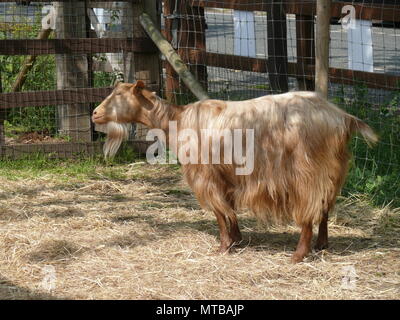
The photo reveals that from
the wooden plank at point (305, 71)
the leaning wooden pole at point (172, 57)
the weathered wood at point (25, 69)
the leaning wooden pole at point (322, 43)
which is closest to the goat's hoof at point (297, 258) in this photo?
the leaning wooden pole at point (322, 43)

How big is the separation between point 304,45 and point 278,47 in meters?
0.30

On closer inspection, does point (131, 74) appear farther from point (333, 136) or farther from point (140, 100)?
point (333, 136)

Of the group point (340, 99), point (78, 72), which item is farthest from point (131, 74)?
point (340, 99)

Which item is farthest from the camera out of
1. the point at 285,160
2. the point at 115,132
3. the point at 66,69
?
the point at 66,69

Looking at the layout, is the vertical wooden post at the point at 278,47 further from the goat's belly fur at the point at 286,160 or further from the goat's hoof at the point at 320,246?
the goat's hoof at the point at 320,246

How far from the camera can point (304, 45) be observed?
891cm

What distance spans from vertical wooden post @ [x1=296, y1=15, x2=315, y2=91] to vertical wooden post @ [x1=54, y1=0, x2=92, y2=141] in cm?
→ 256

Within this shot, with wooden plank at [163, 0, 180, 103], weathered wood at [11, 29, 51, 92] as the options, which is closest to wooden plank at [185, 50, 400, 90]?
wooden plank at [163, 0, 180, 103]

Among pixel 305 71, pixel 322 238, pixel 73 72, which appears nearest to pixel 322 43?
pixel 305 71

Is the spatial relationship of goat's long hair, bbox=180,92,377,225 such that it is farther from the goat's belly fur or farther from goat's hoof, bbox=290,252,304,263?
goat's hoof, bbox=290,252,304,263

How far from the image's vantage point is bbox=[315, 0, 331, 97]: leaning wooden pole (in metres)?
7.27

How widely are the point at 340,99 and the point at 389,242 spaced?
2.49 m

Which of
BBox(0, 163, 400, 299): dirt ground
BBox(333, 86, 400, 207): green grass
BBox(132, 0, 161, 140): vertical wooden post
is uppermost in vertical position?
BBox(132, 0, 161, 140): vertical wooden post

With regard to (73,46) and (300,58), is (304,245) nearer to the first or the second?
(300,58)
